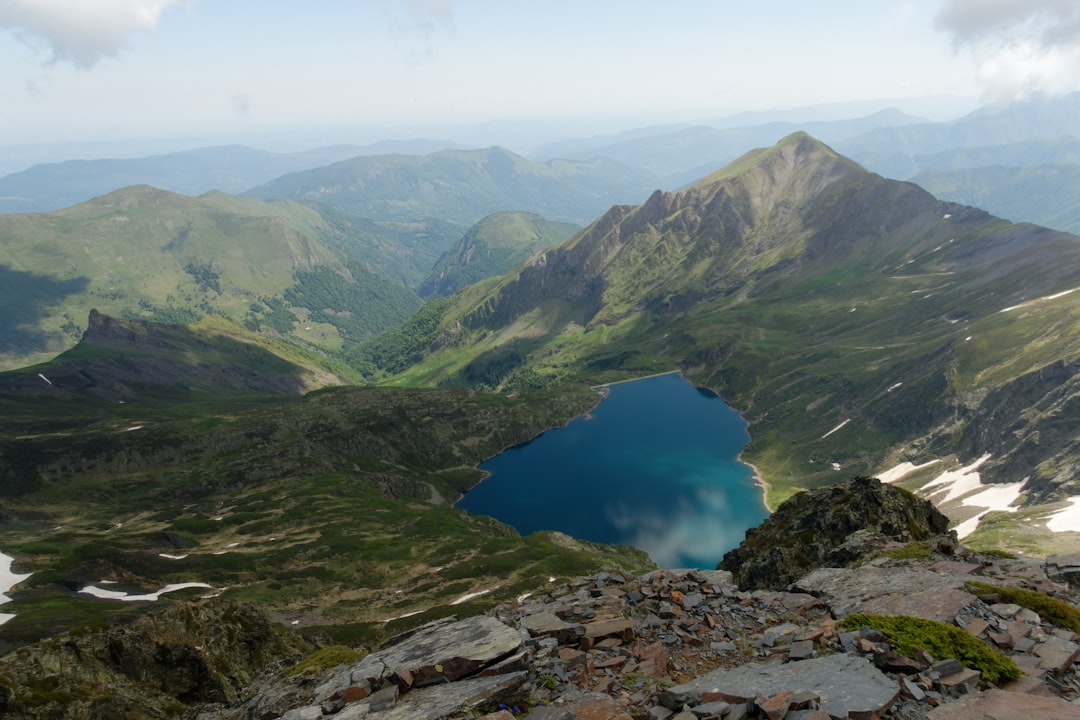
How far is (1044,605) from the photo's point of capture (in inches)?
1125

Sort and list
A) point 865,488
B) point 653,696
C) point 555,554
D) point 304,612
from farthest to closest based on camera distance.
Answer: point 555,554
point 304,612
point 865,488
point 653,696

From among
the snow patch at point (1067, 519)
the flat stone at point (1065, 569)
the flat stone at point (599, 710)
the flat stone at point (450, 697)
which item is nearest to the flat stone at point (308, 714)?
the flat stone at point (450, 697)

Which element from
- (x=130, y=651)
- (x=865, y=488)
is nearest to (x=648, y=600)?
(x=865, y=488)

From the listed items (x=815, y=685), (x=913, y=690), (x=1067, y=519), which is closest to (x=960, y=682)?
(x=913, y=690)

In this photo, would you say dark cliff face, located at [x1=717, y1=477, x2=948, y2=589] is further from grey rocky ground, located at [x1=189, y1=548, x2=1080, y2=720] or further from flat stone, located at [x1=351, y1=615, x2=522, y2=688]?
flat stone, located at [x1=351, y1=615, x2=522, y2=688]

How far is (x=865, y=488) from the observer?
198 feet

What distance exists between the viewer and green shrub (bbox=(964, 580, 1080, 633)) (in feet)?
91.1

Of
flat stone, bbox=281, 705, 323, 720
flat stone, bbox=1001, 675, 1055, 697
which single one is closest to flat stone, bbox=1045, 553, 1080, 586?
flat stone, bbox=1001, 675, 1055, 697

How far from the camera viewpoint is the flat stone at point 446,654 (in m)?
27.8

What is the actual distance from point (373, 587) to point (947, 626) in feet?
454

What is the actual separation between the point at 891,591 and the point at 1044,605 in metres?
6.91

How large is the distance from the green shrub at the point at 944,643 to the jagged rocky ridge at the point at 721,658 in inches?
16.7

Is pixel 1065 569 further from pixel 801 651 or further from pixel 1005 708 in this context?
pixel 801 651

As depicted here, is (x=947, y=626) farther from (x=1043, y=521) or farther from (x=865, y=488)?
(x=1043, y=521)
